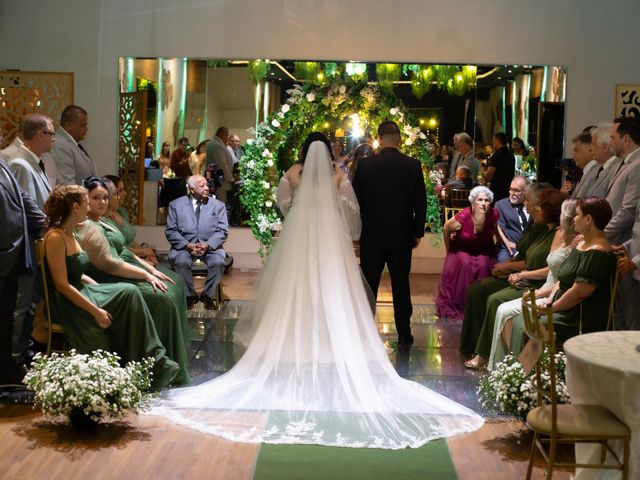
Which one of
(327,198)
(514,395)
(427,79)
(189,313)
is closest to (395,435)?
(514,395)

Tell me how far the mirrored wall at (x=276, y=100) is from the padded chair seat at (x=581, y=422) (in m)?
7.13

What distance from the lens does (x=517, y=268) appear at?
689cm

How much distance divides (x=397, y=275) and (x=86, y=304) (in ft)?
8.66

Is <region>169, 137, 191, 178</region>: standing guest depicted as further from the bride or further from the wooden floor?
the wooden floor

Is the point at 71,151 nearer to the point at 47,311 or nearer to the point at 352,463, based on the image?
the point at 47,311

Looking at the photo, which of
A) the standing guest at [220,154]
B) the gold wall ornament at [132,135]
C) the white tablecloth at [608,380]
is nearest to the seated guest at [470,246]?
the standing guest at [220,154]

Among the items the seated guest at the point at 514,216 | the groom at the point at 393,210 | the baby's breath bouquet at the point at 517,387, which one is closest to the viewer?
the baby's breath bouquet at the point at 517,387

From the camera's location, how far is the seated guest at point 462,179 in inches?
427

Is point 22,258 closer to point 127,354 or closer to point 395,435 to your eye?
point 127,354

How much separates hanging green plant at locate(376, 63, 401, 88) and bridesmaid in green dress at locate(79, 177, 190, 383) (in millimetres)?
5044

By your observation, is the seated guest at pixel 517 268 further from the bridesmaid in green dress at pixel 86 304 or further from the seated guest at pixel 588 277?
the bridesmaid in green dress at pixel 86 304

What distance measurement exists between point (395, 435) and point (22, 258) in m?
2.33

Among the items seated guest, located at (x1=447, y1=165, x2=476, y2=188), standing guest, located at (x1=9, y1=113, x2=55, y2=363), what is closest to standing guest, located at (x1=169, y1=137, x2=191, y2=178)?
seated guest, located at (x1=447, y1=165, x2=476, y2=188)

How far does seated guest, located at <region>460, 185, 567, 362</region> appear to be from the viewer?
6496mm
